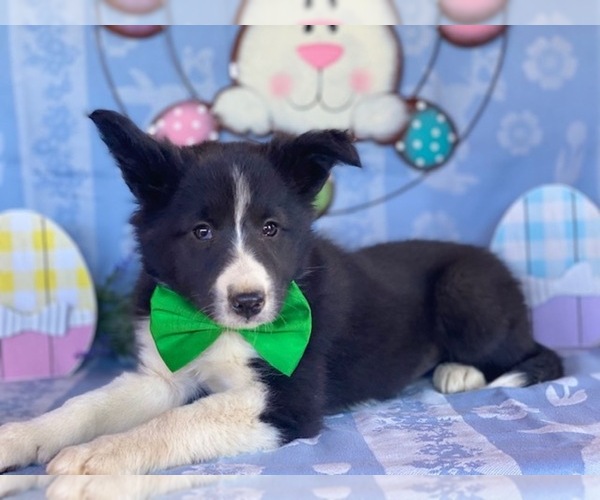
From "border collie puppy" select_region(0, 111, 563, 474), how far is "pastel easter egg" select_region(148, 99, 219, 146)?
3.72 feet

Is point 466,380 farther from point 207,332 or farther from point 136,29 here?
point 136,29

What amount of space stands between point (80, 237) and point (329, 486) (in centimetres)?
213

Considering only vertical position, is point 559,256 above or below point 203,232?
below

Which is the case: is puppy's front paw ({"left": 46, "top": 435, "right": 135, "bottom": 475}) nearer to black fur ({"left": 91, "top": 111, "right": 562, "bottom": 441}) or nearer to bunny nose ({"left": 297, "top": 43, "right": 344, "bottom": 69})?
black fur ({"left": 91, "top": 111, "right": 562, "bottom": 441})

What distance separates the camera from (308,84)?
383cm

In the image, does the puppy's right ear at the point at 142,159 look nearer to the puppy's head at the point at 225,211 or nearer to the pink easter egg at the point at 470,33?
the puppy's head at the point at 225,211

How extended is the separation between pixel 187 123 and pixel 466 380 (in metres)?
1.72

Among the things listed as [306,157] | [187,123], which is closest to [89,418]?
[306,157]

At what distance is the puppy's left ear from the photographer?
94.8 inches

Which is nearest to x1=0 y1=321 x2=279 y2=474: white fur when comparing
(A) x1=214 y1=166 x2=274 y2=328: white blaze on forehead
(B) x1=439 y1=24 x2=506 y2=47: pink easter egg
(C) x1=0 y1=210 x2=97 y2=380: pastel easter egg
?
(A) x1=214 y1=166 x2=274 y2=328: white blaze on forehead

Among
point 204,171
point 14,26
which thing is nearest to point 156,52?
point 14,26

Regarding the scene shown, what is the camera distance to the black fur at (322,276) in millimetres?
2387

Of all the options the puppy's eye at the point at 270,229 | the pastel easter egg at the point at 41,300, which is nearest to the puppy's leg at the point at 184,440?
the puppy's eye at the point at 270,229

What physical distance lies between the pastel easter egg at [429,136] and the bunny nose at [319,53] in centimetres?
44
